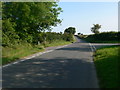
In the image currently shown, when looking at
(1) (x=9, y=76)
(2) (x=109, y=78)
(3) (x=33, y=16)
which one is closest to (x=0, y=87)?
(1) (x=9, y=76)

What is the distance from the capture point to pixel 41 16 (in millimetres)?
26453

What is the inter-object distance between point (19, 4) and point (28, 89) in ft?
61.5

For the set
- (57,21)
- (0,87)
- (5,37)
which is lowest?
(0,87)

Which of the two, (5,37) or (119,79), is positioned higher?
(5,37)

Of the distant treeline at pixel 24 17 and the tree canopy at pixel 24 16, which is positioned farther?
the tree canopy at pixel 24 16

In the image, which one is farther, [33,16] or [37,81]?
[33,16]

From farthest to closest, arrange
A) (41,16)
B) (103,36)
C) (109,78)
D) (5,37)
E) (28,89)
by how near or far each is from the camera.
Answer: (103,36), (41,16), (5,37), (109,78), (28,89)

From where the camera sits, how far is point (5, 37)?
63.7 ft

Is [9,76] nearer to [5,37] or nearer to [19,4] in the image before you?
[5,37]

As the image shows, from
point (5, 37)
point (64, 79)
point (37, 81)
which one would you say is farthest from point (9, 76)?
point (5, 37)

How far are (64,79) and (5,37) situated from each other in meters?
12.0

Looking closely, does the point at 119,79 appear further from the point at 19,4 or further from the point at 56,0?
the point at 56,0

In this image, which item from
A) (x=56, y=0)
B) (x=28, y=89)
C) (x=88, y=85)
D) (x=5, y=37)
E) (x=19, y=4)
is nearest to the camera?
(x=28, y=89)

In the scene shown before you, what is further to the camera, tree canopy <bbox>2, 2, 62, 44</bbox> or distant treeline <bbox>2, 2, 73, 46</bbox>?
tree canopy <bbox>2, 2, 62, 44</bbox>
